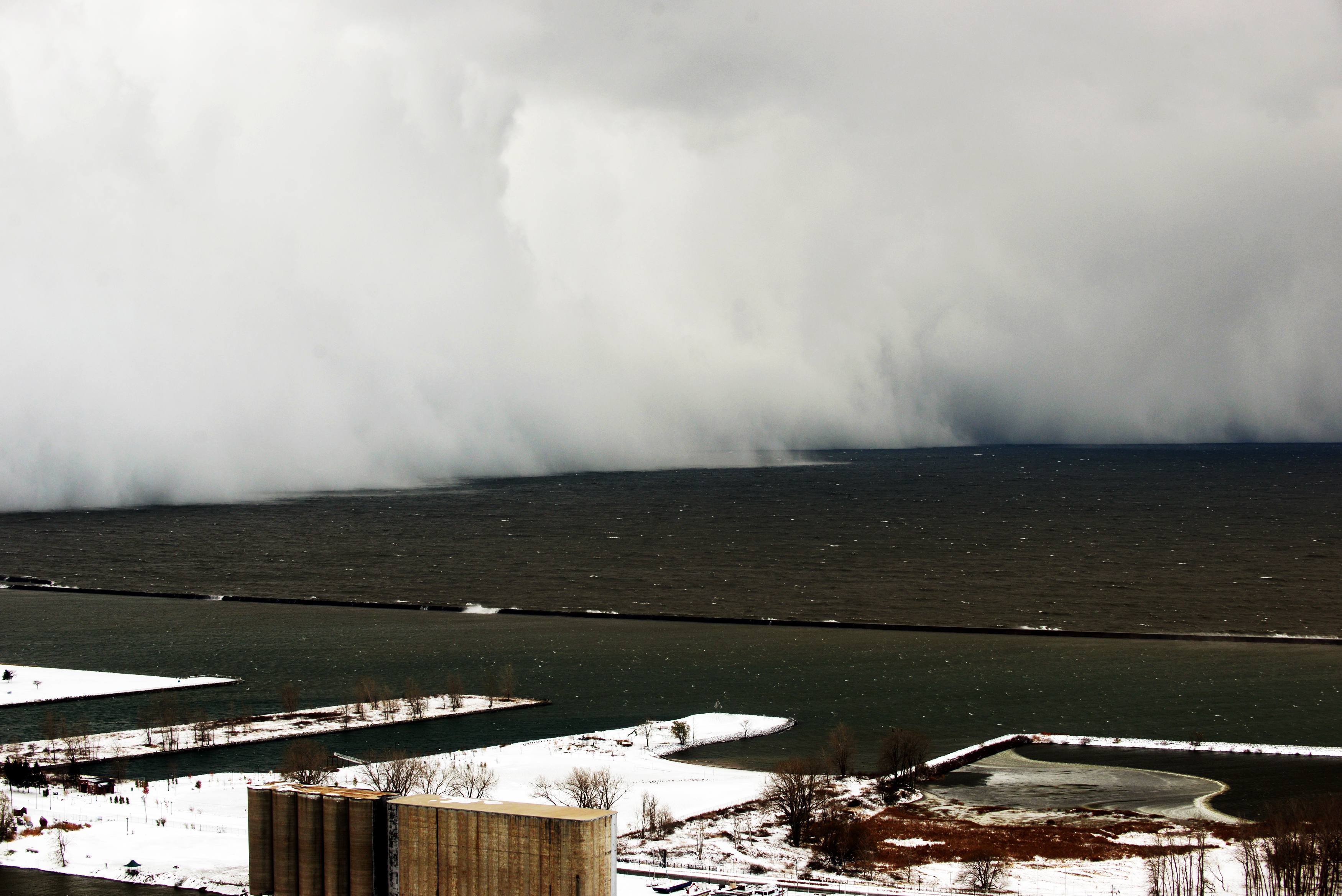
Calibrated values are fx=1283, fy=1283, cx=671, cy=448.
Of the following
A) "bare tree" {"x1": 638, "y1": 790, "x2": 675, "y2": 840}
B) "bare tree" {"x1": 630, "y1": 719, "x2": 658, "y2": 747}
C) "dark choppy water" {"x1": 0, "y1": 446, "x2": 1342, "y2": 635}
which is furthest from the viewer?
"dark choppy water" {"x1": 0, "y1": 446, "x2": 1342, "y2": 635}

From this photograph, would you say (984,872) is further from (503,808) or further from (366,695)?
(366,695)

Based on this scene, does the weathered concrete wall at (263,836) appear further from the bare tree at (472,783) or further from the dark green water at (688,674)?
the dark green water at (688,674)

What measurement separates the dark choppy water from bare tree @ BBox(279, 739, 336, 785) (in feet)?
146

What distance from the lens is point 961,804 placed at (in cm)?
4578

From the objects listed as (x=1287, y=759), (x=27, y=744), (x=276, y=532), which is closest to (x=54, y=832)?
(x=27, y=744)

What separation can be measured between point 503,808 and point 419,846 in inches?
112

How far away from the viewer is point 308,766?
47.7 meters

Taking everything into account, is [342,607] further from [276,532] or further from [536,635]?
[276,532]

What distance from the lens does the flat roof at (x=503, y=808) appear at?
1281 inches

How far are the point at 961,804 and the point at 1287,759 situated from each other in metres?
15.5

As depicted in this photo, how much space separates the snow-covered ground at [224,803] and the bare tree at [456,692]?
341 inches

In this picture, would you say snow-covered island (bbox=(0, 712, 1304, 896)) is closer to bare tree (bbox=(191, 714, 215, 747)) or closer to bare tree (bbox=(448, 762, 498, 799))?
bare tree (bbox=(448, 762, 498, 799))

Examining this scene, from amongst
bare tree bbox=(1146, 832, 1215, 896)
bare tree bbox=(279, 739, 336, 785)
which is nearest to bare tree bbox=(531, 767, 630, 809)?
bare tree bbox=(279, 739, 336, 785)

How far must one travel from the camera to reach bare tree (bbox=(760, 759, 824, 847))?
4166 centimetres
